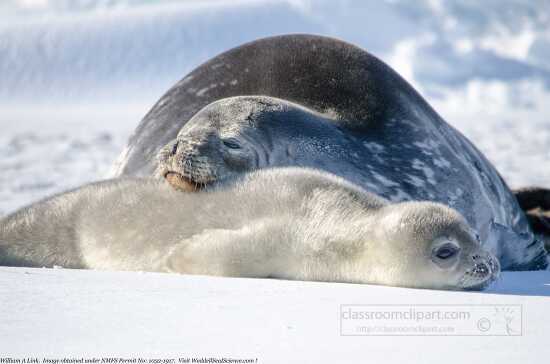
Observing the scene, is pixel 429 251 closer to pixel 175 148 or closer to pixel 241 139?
pixel 175 148

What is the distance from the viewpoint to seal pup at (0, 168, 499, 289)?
253 cm

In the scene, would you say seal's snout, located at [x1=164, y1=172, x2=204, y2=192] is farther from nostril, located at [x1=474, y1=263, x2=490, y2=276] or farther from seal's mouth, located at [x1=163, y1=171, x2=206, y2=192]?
nostril, located at [x1=474, y1=263, x2=490, y2=276]

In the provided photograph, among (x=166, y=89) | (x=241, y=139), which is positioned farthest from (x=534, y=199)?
(x=166, y=89)

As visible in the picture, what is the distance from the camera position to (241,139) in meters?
3.57

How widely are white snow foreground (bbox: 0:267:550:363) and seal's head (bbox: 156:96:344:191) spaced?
63cm

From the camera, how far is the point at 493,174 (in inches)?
189

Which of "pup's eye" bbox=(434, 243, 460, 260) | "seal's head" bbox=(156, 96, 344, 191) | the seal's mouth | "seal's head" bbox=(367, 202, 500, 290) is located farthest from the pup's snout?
"pup's eye" bbox=(434, 243, 460, 260)

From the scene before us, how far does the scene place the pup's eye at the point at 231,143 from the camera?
3494mm

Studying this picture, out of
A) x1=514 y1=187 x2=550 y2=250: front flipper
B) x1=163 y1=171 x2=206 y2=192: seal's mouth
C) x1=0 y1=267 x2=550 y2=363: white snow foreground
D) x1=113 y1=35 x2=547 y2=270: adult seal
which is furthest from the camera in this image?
x1=514 y1=187 x2=550 y2=250: front flipper

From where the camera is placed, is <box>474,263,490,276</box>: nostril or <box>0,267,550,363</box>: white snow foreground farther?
<box>474,263,490,276</box>: nostril

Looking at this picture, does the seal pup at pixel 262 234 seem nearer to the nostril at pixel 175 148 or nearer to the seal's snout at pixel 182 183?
the seal's snout at pixel 182 183

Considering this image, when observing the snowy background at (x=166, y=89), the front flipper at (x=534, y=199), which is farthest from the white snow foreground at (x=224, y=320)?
the front flipper at (x=534, y=199)

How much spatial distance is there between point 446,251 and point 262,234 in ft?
1.64

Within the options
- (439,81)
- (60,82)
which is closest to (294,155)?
(60,82)
